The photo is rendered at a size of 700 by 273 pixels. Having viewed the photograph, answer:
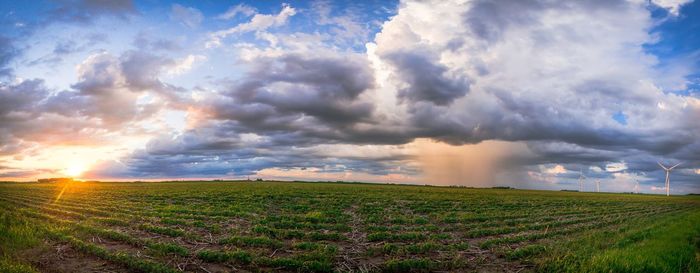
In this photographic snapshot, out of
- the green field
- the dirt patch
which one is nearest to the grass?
the green field

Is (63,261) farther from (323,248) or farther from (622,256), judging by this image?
(622,256)

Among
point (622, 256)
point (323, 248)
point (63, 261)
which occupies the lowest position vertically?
point (63, 261)

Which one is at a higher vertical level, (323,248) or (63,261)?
(323,248)

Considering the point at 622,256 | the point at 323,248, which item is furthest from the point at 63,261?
the point at 622,256

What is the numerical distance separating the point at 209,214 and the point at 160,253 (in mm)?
13864

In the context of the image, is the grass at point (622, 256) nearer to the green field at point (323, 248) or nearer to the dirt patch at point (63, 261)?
the green field at point (323, 248)

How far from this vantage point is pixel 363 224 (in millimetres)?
23719

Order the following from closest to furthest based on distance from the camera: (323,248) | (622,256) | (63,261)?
(622,256) < (63,261) < (323,248)

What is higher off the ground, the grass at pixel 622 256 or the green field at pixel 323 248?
the grass at pixel 622 256

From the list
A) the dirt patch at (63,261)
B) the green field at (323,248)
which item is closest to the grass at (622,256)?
the green field at (323,248)

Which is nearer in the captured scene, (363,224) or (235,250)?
(235,250)

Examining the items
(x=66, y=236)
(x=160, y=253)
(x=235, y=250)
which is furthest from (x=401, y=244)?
(x=66, y=236)

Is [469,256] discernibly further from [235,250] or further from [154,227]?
[154,227]

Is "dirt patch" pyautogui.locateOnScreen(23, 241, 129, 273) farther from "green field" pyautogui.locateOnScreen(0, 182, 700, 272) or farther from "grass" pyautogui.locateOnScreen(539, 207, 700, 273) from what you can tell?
"grass" pyautogui.locateOnScreen(539, 207, 700, 273)
